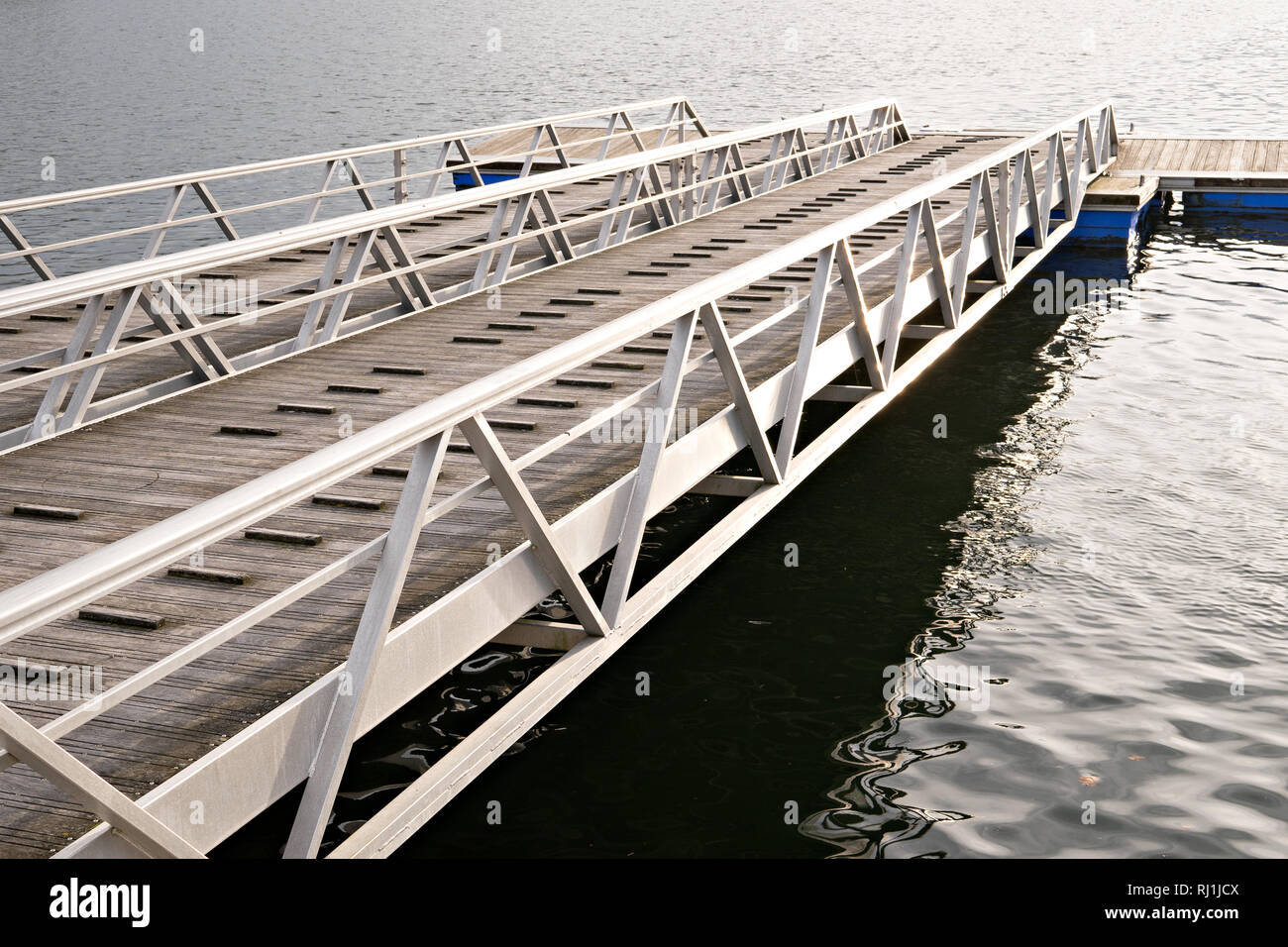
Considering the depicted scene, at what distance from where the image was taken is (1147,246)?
51.7ft

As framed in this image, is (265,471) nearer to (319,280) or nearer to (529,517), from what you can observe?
(529,517)

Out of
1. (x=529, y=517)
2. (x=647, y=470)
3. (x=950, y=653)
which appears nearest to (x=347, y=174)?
(x=950, y=653)

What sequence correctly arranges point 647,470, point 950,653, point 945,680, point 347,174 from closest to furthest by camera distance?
point 647,470 → point 945,680 → point 950,653 → point 347,174

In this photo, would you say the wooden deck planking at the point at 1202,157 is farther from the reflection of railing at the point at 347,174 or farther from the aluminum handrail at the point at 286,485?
the aluminum handrail at the point at 286,485

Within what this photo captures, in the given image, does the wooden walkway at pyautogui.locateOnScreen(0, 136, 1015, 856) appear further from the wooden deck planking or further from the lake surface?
the wooden deck planking

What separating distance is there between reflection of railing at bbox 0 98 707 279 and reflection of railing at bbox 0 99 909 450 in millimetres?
509

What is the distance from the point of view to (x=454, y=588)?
4297 millimetres

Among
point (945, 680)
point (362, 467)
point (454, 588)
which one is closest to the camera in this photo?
point (362, 467)

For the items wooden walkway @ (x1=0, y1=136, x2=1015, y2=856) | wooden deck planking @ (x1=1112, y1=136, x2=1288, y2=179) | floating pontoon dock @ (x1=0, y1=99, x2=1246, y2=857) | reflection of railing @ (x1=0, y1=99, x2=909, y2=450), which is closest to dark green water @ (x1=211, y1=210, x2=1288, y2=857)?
floating pontoon dock @ (x1=0, y1=99, x2=1246, y2=857)

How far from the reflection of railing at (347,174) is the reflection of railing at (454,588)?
3.62 m

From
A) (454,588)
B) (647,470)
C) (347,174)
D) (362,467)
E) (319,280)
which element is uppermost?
(347,174)

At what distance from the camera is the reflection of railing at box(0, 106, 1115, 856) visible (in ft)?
8.89

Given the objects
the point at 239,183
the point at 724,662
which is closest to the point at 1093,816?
the point at 724,662

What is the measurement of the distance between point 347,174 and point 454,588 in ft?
34.2
